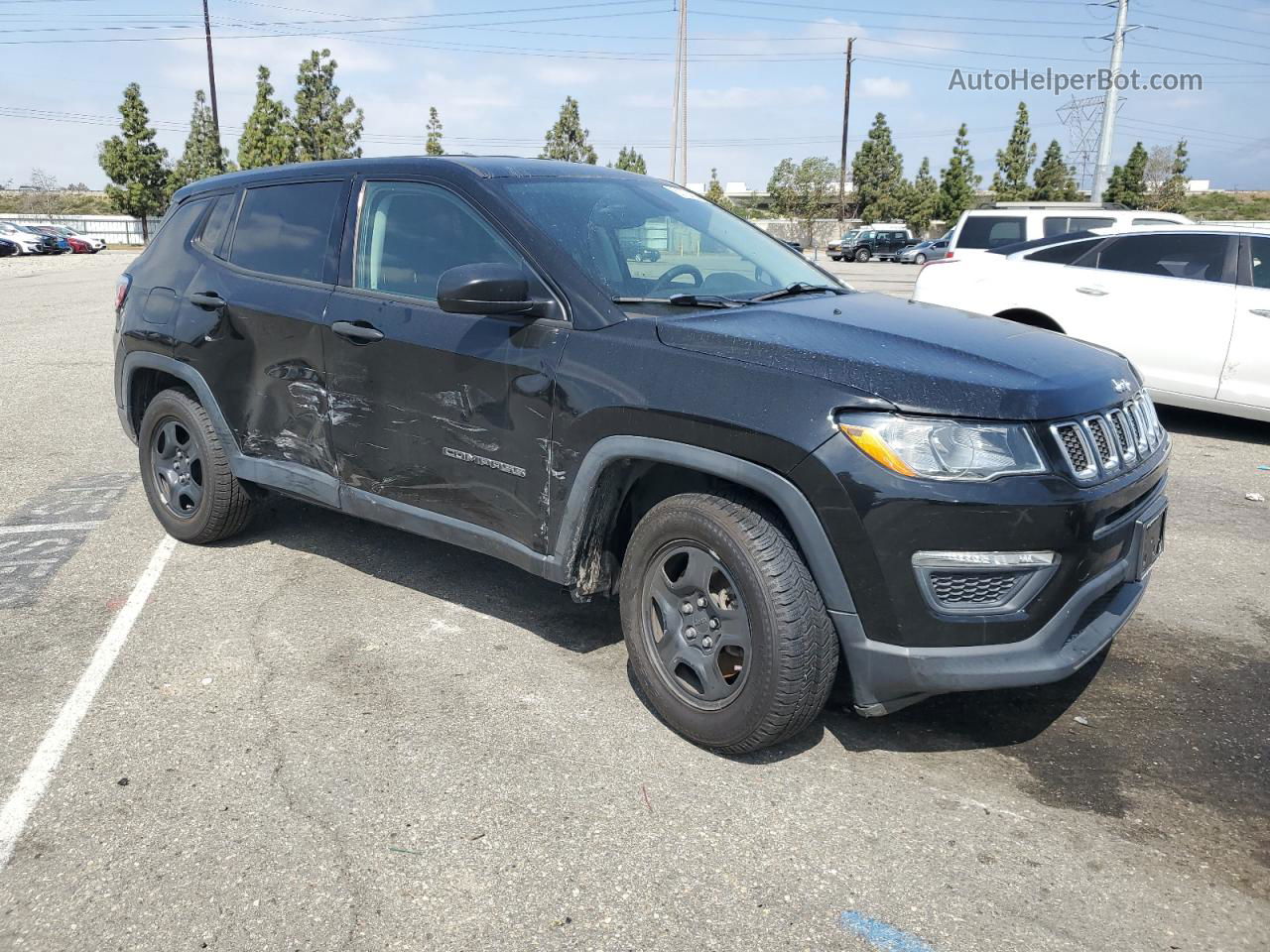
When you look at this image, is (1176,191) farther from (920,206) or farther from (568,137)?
(568,137)

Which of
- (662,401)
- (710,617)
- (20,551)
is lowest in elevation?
(20,551)

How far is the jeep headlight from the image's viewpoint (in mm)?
2852

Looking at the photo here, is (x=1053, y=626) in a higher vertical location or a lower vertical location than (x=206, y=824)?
higher

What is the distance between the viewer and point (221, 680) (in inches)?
153

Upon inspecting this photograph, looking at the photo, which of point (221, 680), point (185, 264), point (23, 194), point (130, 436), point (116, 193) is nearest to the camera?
point (221, 680)

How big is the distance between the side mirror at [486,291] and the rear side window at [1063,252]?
6.27 metres

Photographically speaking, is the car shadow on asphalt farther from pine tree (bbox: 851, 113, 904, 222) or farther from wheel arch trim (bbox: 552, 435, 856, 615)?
pine tree (bbox: 851, 113, 904, 222)

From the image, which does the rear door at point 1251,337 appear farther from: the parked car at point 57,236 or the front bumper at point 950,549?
the parked car at point 57,236

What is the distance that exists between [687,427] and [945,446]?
0.75 meters

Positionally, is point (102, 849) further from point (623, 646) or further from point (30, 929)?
point (623, 646)

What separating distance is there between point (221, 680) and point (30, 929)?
4.51 feet

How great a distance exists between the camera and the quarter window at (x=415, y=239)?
390cm

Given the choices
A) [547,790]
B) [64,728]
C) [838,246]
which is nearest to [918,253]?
[838,246]

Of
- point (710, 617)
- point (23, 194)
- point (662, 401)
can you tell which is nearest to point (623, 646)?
point (710, 617)
